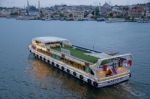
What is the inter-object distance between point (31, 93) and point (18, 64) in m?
18.3

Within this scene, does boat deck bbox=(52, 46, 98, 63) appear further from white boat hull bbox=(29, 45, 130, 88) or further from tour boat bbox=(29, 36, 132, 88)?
white boat hull bbox=(29, 45, 130, 88)

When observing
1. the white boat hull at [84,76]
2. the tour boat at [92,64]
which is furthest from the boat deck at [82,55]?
the white boat hull at [84,76]

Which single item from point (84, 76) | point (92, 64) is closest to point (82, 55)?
point (84, 76)

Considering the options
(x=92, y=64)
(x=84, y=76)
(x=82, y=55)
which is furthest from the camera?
(x=82, y=55)

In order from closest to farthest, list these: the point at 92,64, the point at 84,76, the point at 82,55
→ the point at 92,64
the point at 84,76
the point at 82,55

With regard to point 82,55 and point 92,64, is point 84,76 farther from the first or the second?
point 82,55

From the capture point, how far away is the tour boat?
41.5 m

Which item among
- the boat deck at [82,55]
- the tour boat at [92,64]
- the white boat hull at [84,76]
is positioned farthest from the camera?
the boat deck at [82,55]

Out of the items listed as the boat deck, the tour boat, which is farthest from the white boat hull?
the boat deck

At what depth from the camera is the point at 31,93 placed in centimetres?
4206

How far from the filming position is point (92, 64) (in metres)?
43.2

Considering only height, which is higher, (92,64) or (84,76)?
(92,64)

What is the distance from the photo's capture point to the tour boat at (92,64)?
41469 millimetres

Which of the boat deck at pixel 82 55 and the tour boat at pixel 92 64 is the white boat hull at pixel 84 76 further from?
the boat deck at pixel 82 55
